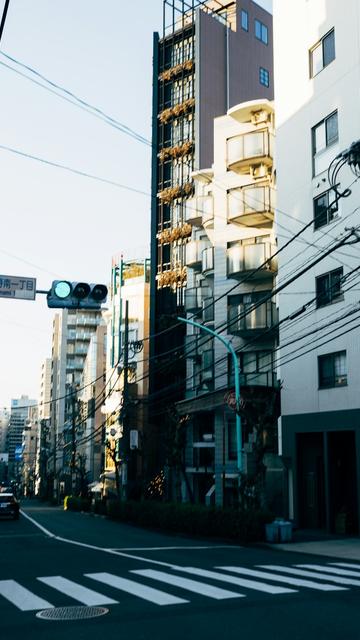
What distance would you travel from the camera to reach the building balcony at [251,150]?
4184 cm

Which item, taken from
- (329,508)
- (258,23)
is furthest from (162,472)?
(258,23)

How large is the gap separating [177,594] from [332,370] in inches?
741

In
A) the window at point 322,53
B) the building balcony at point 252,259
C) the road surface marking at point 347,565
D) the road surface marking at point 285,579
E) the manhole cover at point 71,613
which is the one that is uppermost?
the window at point 322,53

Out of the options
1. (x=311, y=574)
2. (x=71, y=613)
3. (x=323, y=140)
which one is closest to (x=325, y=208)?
(x=323, y=140)

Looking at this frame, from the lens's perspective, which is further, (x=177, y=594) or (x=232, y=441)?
(x=232, y=441)

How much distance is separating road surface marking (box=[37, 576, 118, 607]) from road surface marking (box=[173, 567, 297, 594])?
2676 mm

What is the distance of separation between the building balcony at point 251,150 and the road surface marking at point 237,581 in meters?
30.1

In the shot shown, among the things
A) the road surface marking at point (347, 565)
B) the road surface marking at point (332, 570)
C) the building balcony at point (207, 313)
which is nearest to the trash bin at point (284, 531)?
the road surface marking at point (347, 565)

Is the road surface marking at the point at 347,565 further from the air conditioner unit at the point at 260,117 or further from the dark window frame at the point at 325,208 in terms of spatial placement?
the air conditioner unit at the point at 260,117

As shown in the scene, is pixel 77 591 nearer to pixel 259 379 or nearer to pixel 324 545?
pixel 324 545

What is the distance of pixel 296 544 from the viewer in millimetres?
23641

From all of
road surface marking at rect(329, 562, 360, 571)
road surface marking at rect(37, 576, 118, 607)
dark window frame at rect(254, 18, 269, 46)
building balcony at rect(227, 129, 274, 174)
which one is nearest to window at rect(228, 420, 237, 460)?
building balcony at rect(227, 129, 274, 174)

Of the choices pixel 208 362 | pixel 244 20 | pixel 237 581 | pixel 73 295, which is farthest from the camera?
pixel 244 20

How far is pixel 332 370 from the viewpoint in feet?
96.9
